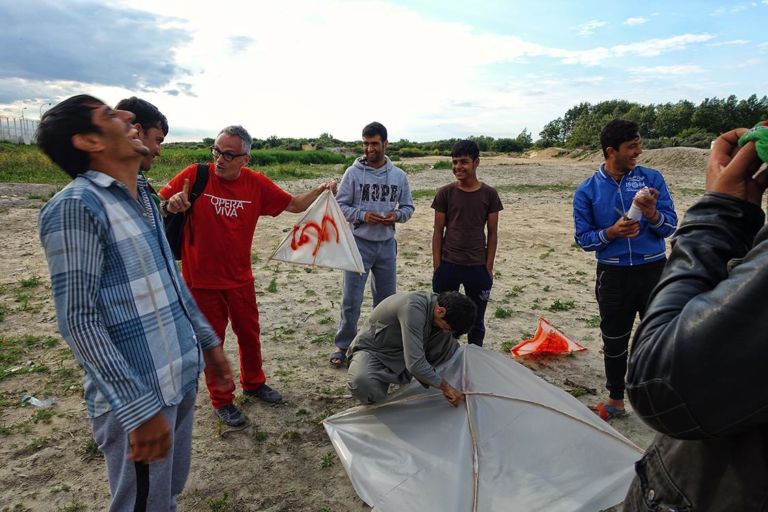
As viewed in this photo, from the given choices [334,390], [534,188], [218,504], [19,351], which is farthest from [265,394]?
[534,188]

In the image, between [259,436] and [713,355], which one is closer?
[713,355]

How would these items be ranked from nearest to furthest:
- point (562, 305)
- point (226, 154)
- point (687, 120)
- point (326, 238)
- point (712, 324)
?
point (712, 324) → point (226, 154) → point (326, 238) → point (562, 305) → point (687, 120)

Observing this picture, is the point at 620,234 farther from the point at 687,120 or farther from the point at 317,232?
the point at 687,120

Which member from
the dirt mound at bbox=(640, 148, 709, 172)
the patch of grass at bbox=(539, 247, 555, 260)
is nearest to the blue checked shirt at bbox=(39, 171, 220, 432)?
the patch of grass at bbox=(539, 247, 555, 260)

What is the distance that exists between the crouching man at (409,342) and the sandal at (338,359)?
771 mm

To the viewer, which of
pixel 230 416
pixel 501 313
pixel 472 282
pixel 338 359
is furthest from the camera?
pixel 501 313

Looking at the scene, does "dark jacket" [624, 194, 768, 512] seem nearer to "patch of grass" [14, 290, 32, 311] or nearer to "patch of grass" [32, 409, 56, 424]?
"patch of grass" [32, 409, 56, 424]

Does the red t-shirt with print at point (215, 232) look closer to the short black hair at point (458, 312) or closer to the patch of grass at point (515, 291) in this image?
the short black hair at point (458, 312)

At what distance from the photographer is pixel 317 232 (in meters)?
4.45

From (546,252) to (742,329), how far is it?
861cm

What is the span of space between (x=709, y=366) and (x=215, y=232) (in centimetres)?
332

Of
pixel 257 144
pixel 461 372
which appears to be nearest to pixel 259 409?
pixel 461 372

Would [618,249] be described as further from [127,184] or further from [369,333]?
[127,184]

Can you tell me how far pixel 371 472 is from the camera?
121 inches
